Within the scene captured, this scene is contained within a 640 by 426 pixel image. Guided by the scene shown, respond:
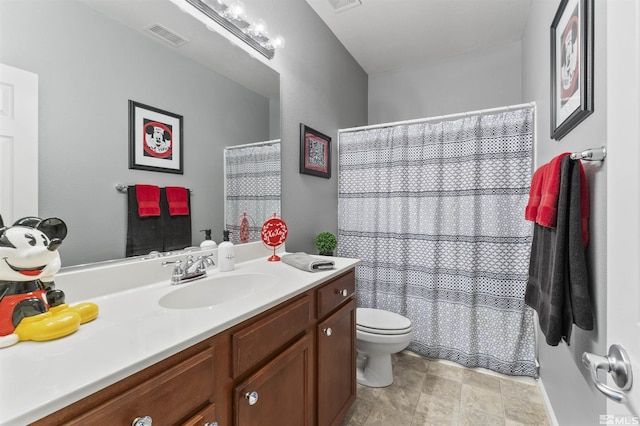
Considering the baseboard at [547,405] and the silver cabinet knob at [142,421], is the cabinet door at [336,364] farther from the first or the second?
the baseboard at [547,405]

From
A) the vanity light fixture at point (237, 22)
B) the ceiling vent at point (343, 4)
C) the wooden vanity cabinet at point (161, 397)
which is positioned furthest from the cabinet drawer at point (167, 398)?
the ceiling vent at point (343, 4)

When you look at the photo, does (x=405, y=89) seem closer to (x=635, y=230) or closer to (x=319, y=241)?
(x=319, y=241)

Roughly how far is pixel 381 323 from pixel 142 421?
5.05ft

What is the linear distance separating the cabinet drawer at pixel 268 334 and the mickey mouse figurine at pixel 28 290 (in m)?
0.41

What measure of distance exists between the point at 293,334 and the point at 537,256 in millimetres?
1242

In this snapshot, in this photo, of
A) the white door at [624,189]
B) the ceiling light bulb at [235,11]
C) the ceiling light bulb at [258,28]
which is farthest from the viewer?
the ceiling light bulb at [258,28]

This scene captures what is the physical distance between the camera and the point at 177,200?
1.21 m

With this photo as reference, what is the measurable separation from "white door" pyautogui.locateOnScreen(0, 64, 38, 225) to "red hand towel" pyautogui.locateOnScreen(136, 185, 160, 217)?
0.94ft

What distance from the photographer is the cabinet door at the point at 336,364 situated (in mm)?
1250

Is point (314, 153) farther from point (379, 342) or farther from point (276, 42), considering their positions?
point (379, 342)

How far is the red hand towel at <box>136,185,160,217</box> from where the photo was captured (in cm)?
106

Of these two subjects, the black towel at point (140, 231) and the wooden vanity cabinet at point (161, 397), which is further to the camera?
the black towel at point (140, 231)

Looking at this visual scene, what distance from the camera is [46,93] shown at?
2.72 ft

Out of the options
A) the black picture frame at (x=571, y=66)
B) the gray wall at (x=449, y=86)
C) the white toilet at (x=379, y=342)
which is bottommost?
the white toilet at (x=379, y=342)
